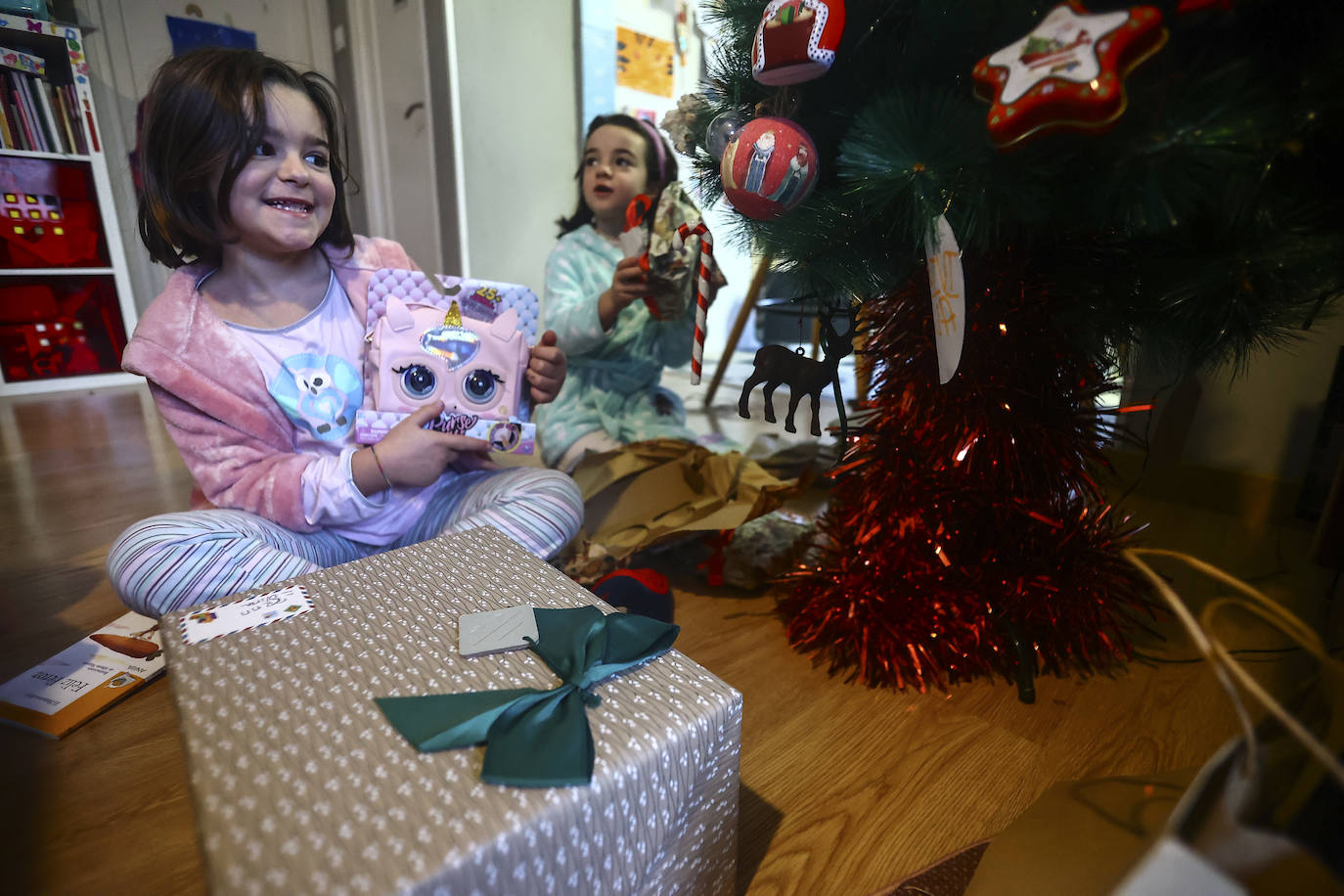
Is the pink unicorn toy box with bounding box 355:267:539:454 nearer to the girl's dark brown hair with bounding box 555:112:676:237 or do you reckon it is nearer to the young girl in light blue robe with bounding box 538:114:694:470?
the young girl in light blue robe with bounding box 538:114:694:470

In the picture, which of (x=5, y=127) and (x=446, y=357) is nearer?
(x=446, y=357)

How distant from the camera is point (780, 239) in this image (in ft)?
2.05

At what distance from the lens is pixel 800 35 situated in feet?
1.75

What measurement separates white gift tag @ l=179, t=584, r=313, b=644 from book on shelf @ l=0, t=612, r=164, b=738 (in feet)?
0.68

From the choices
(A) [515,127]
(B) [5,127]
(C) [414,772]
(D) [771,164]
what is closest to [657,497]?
(D) [771,164]

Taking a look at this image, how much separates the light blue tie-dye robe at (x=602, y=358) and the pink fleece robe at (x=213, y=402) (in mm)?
531

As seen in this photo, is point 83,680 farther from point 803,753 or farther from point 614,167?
point 614,167

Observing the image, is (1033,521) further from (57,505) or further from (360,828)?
(57,505)

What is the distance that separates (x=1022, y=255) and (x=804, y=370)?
23cm

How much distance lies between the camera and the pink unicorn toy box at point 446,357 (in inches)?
33.3

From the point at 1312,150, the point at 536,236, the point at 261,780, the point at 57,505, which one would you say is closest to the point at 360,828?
the point at 261,780

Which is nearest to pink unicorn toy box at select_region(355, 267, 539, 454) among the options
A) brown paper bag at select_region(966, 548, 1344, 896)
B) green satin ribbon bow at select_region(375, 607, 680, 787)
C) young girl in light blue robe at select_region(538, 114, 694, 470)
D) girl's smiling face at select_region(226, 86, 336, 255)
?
girl's smiling face at select_region(226, 86, 336, 255)

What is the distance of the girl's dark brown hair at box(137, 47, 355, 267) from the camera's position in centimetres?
72

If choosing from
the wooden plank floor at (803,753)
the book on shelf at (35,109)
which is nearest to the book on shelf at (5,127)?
the book on shelf at (35,109)
